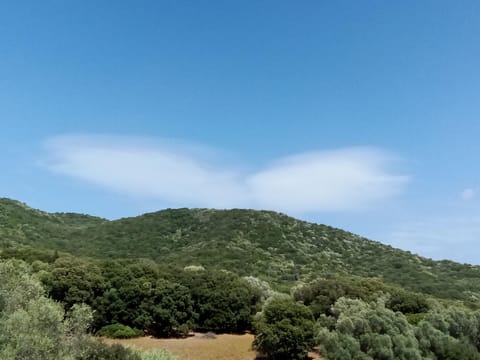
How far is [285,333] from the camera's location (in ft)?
104

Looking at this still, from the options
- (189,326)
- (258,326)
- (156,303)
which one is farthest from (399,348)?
(156,303)

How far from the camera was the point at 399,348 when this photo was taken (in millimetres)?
29250

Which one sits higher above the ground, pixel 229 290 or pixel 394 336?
pixel 229 290

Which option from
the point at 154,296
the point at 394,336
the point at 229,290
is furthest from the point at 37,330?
the point at 229,290

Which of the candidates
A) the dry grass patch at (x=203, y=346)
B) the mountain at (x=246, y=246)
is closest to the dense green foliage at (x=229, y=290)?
the mountain at (x=246, y=246)

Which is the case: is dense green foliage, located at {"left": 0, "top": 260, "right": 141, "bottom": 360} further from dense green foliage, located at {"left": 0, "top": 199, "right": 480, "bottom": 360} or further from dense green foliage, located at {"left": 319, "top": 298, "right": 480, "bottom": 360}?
dense green foliage, located at {"left": 319, "top": 298, "right": 480, "bottom": 360}

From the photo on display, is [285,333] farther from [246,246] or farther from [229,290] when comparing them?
[246,246]

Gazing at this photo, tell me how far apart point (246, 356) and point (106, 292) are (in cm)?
1275

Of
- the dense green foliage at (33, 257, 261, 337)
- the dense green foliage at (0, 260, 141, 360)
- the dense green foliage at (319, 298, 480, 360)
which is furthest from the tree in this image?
the dense green foliage at (0, 260, 141, 360)

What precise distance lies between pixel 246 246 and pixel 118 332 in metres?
44.3

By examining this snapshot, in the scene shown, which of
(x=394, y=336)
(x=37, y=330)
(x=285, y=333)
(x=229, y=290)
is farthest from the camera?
(x=229, y=290)

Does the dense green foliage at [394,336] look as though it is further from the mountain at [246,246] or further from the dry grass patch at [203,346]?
the mountain at [246,246]

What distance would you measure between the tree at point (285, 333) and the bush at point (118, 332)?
31.4ft

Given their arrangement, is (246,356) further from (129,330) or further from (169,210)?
(169,210)
